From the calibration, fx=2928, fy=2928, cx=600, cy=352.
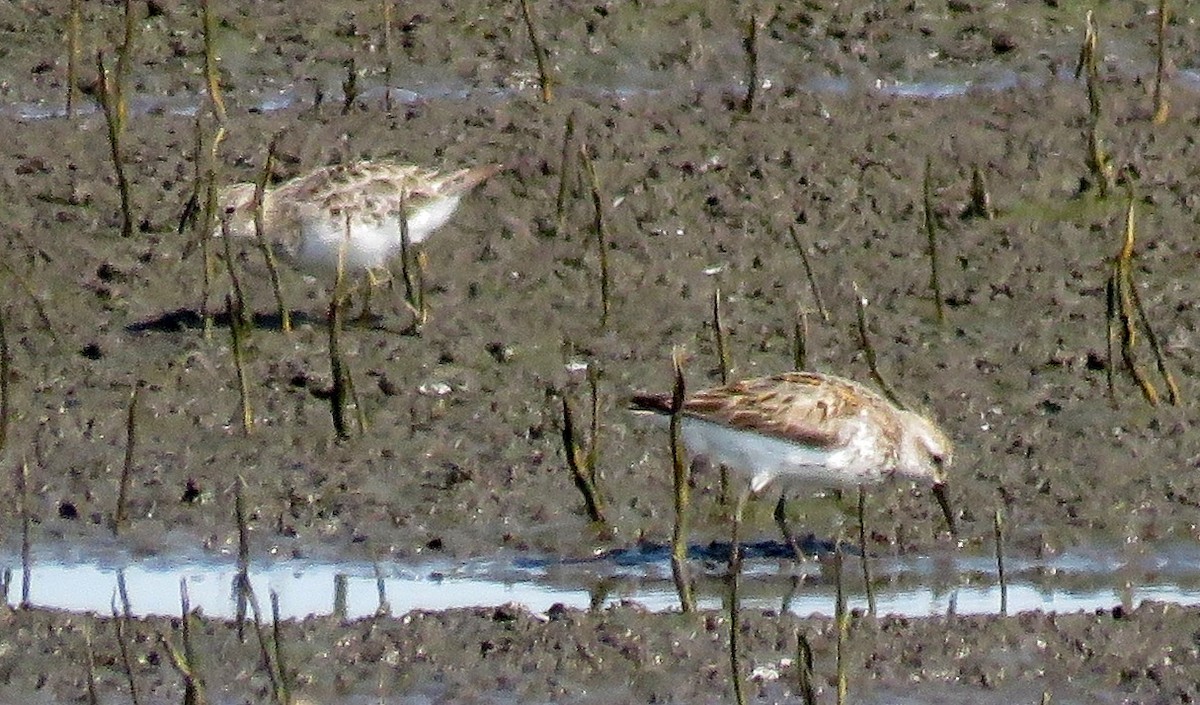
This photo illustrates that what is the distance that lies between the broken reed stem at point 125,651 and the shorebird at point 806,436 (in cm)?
219

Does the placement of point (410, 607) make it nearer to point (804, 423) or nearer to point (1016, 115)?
point (804, 423)

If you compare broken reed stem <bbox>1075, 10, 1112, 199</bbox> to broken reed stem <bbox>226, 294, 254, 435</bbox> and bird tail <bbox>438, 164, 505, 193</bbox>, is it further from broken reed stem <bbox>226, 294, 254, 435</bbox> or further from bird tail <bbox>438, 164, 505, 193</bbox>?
broken reed stem <bbox>226, 294, 254, 435</bbox>

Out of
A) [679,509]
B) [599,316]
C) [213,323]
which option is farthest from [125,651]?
[599,316]

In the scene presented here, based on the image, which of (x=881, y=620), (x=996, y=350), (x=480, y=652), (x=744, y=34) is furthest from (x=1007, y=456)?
(x=744, y=34)

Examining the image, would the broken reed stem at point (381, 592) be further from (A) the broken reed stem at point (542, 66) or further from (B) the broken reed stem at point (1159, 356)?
(A) the broken reed stem at point (542, 66)

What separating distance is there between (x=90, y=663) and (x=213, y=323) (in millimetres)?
4621

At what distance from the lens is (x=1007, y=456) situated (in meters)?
11.0

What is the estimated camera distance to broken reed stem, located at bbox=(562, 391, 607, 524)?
9.90m

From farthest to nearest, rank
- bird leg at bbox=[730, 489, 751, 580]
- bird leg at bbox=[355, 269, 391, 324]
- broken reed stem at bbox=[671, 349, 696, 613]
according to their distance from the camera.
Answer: bird leg at bbox=[355, 269, 391, 324], broken reed stem at bbox=[671, 349, 696, 613], bird leg at bbox=[730, 489, 751, 580]

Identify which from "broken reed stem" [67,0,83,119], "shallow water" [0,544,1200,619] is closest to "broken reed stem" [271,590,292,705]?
"shallow water" [0,544,1200,619]

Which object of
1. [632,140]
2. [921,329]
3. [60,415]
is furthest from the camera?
[632,140]

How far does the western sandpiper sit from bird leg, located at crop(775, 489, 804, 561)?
2.81 m

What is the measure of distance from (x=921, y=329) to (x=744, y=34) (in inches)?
168

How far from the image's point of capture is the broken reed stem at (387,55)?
15281 millimetres
